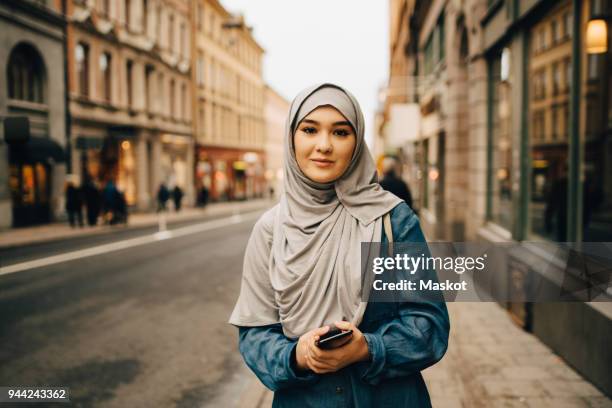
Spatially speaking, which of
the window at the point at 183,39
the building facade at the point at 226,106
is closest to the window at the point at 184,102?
the building facade at the point at 226,106

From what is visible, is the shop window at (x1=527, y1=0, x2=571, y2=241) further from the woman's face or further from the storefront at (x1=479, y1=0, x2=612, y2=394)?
the woman's face

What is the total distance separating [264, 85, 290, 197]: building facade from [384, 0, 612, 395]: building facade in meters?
52.7

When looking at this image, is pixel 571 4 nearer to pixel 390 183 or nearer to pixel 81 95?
pixel 390 183

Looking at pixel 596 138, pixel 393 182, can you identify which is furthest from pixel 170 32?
pixel 596 138

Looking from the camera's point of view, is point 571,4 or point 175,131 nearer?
point 571,4

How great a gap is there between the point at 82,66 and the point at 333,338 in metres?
25.7

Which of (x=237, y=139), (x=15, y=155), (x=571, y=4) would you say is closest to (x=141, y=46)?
(x=15, y=155)

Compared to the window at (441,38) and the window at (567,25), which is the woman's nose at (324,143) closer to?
the window at (567,25)

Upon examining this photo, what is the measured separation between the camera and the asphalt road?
16.6 feet

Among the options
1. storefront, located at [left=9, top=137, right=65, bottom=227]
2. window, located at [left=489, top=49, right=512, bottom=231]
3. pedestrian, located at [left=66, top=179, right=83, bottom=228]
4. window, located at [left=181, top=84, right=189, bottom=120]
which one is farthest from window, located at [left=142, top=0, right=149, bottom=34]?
window, located at [left=489, top=49, right=512, bottom=231]

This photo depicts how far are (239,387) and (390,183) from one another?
491cm

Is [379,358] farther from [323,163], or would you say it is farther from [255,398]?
[255,398]

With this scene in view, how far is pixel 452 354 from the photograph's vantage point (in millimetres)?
5516

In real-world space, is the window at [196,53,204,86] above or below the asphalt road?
above
